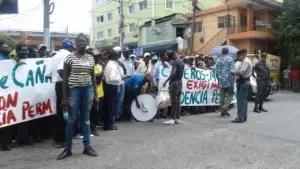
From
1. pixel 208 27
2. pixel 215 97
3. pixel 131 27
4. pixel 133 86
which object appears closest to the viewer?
pixel 133 86

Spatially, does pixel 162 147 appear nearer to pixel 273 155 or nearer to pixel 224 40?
pixel 273 155

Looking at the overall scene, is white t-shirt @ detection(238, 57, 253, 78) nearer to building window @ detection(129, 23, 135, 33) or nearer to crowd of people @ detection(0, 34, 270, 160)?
crowd of people @ detection(0, 34, 270, 160)

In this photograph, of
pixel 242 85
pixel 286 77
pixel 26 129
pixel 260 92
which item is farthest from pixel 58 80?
pixel 286 77

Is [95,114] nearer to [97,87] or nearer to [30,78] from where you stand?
[97,87]

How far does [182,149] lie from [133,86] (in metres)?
3.28

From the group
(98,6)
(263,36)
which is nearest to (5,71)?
(263,36)

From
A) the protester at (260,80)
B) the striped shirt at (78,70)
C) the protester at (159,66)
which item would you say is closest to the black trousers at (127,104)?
the protester at (159,66)

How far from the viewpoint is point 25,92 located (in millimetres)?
6578

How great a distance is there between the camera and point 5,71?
6242 mm

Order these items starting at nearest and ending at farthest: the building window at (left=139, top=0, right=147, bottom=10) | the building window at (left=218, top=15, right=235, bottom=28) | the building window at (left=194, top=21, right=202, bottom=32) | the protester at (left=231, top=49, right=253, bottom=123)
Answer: the protester at (left=231, top=49, right=253, bottom=123) < the building window at (left=218, top=15, right=235, bottom=28) < the building window at (left=194, top=21, right=202, bottom=32) < the building window at (left=139, top=0, right=147, bottom=10)

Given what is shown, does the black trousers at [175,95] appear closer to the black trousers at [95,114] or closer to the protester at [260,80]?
the black trousers at [95,114]

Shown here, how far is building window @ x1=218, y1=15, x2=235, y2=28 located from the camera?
31.7 m

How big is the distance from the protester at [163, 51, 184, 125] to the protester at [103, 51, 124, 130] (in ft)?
4.24

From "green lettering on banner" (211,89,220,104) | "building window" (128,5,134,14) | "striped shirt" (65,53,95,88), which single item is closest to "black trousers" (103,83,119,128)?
"striped shirt" (65,53,95,88)
